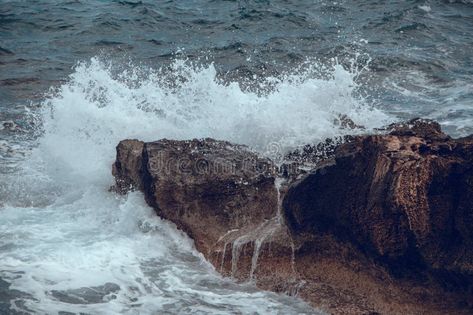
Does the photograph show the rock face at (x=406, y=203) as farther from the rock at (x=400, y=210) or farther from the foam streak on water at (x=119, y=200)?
the foam streak on water at (x=119, y=200)

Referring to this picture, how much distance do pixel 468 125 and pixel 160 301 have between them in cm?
478

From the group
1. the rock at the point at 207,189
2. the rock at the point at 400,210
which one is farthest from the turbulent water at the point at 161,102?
the rock at the point at 400,210

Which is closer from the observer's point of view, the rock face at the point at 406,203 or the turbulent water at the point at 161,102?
the rock face at the point at 406,203

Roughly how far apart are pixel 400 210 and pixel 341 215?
0.52 meters

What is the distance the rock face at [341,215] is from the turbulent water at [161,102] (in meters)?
0.24

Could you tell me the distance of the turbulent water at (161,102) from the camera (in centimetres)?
508

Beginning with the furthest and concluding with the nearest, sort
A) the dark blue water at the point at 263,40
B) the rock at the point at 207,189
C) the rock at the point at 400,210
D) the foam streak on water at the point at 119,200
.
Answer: the dark blue water at the point at 263,40
the rock at the point at 207,189
the foam streak on water at the point at 119,200
the rock at the point at 400,210

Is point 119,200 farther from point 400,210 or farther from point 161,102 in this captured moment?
point 400,210

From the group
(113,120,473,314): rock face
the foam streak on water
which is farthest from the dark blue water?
(113,120,473,314): rock face

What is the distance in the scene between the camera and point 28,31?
1253 cm

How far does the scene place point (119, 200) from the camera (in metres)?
6.24

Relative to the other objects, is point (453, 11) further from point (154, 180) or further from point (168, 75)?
point (154, 180)

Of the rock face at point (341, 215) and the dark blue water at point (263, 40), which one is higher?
the dark blue water at point (263, 40)

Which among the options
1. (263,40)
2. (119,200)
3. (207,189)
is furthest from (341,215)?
(263,40)
